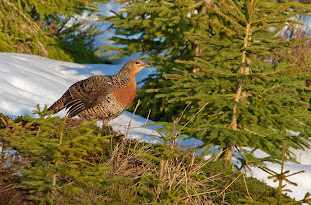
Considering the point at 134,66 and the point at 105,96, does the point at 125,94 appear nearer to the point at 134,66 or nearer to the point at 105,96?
the point at 105,96

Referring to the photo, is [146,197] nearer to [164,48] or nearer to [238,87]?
[238,87]

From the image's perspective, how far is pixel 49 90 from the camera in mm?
6984

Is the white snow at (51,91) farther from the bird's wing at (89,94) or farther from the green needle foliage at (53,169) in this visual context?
the green needle foliage at (53,169)

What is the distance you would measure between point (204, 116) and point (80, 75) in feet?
18.4

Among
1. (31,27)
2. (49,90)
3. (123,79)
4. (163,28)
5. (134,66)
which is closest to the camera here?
(123,79)

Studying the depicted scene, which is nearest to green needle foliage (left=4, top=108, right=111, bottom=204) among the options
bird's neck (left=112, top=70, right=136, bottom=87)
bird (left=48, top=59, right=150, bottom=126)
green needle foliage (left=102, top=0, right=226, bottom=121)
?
bird (left=48, top=59, right=150, bottom=126)

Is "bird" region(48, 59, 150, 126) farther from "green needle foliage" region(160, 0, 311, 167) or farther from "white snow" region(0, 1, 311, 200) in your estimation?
"green needle foliage" region(160, 0, 311, 167)

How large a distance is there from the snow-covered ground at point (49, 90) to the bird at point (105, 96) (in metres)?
0.22

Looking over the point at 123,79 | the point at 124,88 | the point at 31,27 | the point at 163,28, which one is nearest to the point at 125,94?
the point at 124,88

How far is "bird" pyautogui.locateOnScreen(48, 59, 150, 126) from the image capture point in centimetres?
428

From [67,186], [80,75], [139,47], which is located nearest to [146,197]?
[67,186]

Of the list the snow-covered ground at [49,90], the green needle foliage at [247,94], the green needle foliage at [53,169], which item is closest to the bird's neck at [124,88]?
the snow-covered ground at [49,90]

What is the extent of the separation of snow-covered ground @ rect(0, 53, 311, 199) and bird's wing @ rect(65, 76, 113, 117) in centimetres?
39

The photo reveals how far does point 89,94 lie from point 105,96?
26cm
